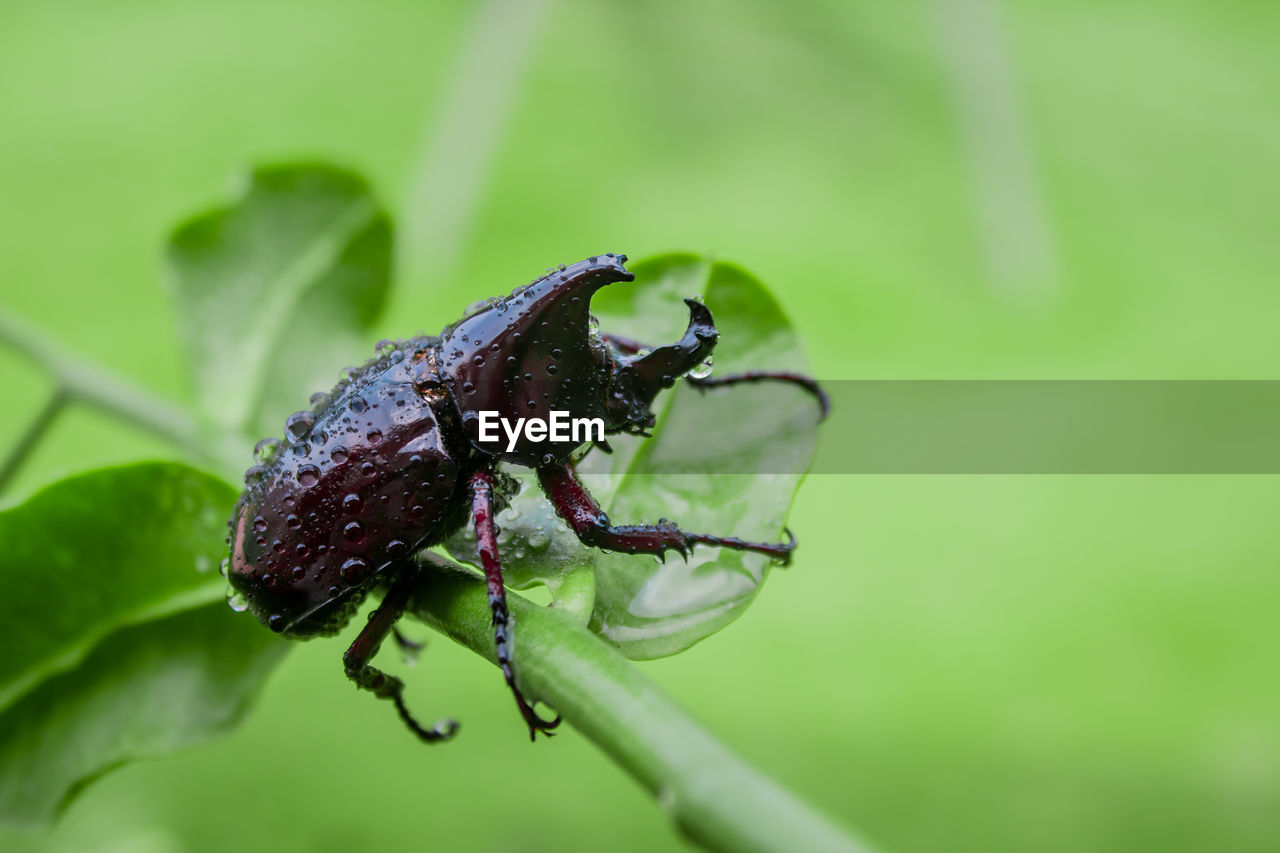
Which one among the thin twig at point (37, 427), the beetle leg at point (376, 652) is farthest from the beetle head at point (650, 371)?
the thin twig at point (37, 427)

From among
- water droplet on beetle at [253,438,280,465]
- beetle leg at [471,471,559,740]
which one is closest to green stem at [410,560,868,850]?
beetle leg at [471,471,559,740]

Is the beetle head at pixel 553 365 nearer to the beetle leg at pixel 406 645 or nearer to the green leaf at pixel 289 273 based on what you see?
the beetle leg at pixel 406 645

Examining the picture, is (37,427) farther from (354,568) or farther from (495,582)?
(495,582)

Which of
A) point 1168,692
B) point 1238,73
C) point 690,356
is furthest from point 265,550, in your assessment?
point 1238,73

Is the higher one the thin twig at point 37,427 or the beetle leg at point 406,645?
the beetle leg at point 406,645

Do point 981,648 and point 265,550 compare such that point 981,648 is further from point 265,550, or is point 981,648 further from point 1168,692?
point 265,550

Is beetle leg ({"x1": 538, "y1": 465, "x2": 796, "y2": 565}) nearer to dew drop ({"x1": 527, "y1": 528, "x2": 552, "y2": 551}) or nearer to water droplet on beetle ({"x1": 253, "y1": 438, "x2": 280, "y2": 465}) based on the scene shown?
dew drop ({"x1": 527, "y1": 528, "x2": 552, "y2": 551})
